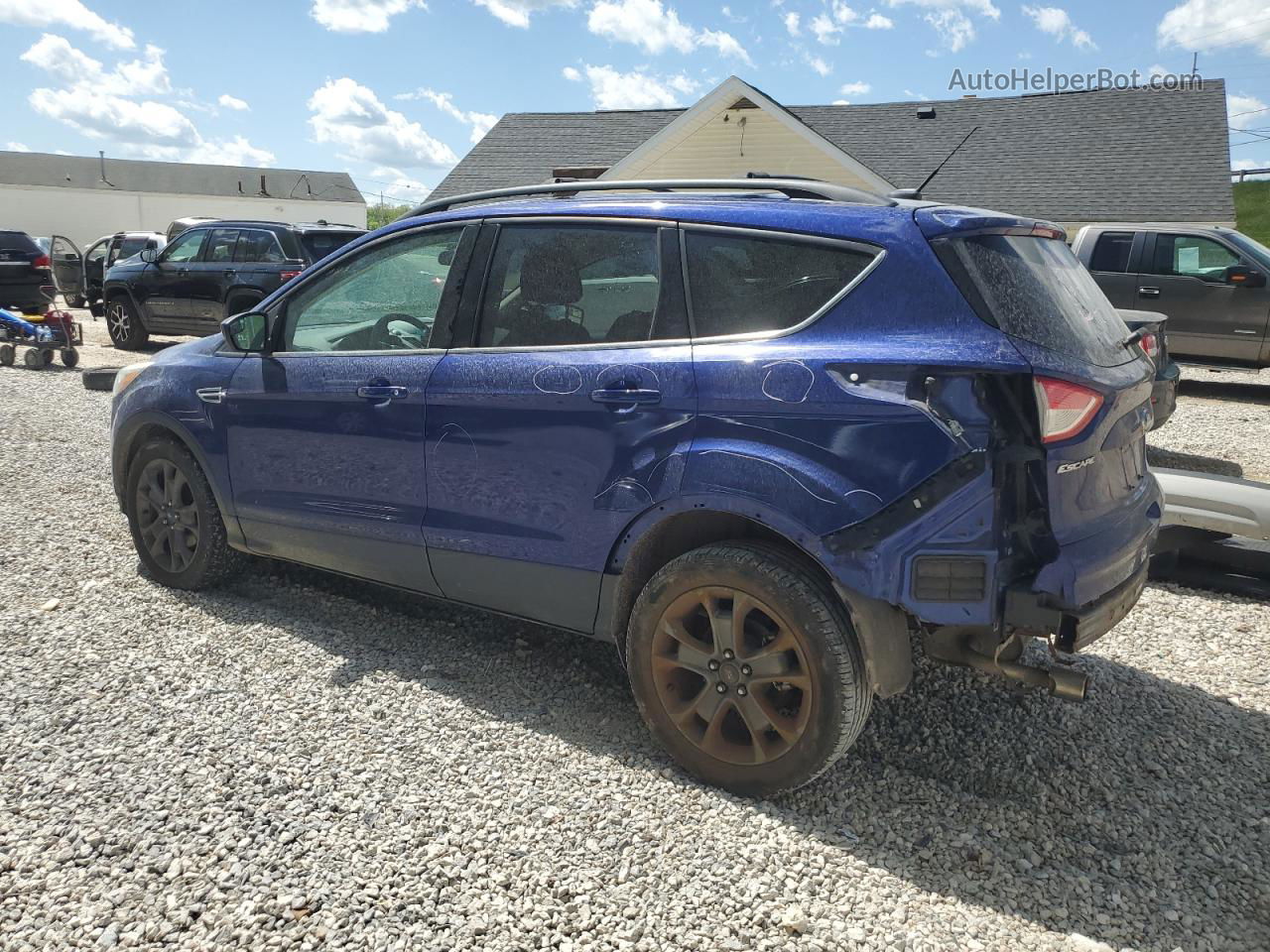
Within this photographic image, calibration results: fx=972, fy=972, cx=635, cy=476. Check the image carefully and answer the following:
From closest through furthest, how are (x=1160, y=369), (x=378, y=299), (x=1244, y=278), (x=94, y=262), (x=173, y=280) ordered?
(x=378, y=299)
(x=1160, y=369)
(x=1244, y=278)
(x=173, y=280)
(x=94, y=262)

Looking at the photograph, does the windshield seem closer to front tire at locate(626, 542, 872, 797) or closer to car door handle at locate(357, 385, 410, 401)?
front tire at locate(626, 542, 872, 797)

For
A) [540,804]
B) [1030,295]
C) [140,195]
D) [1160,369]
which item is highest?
[140,195]

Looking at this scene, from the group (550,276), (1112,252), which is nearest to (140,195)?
(1112,252)

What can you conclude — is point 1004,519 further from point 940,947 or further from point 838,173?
point 838,173

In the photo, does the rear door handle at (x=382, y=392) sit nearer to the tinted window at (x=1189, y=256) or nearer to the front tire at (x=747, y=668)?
the front tire at (x=747, y=668)

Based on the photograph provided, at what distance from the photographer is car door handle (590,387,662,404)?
3029 mm

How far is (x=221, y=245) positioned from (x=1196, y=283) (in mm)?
12976

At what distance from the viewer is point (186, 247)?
46.6 ft

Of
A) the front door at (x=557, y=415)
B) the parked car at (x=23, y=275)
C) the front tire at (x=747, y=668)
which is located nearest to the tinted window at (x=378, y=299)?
the front door at (x=557, y=415)

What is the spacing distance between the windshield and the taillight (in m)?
0.13

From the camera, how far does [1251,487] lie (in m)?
4.84

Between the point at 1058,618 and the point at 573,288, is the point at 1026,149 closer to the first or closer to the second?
the point at 573,288

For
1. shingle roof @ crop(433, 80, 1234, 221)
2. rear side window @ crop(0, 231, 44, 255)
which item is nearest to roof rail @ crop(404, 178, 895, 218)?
rear side window @ crop(0, 231, 44, 255)

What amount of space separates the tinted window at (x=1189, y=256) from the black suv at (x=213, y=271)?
34.3 ft
